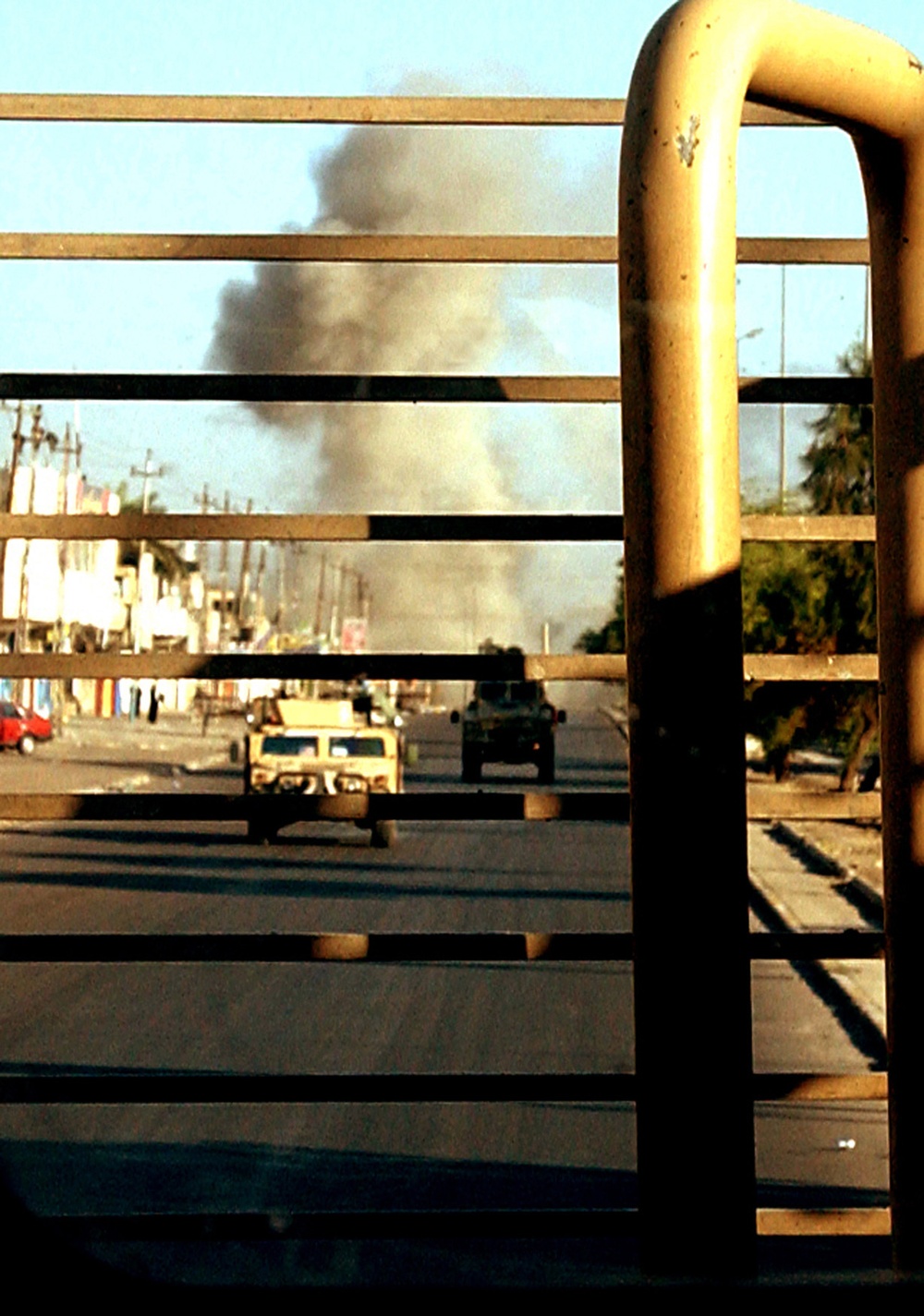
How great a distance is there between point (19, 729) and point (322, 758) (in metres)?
28.5

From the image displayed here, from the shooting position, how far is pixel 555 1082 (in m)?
3.04

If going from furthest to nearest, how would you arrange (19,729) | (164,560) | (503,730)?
(164,560) < (19,729) < (503,730)

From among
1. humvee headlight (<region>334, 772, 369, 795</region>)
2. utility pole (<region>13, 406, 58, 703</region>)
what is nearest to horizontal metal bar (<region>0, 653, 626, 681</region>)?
humvee headlight (<region>334, 772, 369, 795</region>)

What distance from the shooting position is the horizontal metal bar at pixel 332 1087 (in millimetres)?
3014

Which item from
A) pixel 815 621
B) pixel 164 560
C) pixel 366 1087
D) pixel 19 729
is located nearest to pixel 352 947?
pixel 366 1087

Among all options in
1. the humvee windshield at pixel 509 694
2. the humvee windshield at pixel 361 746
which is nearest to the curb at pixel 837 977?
the humvee windshield at pixel 361 746

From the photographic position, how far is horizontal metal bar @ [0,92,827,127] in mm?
3189

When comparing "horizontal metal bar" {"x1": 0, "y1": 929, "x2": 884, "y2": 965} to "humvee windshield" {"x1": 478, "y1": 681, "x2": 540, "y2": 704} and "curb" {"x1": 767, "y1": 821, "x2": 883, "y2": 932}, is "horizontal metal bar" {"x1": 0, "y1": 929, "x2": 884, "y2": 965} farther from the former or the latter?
"humvee windshield" {"x1": 478, "y1": 681, "x2": 540, "y2": 704}

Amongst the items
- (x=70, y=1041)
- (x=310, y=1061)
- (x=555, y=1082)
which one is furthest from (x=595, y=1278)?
(x=70, y=1041)

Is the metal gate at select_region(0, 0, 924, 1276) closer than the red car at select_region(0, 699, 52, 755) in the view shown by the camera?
Yes

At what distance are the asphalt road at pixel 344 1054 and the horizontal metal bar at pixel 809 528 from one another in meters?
0.93

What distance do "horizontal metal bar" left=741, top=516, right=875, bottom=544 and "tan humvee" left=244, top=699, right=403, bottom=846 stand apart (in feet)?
67.0

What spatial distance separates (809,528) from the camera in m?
3.25

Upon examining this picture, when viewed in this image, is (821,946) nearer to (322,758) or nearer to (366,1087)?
(366,1087)
